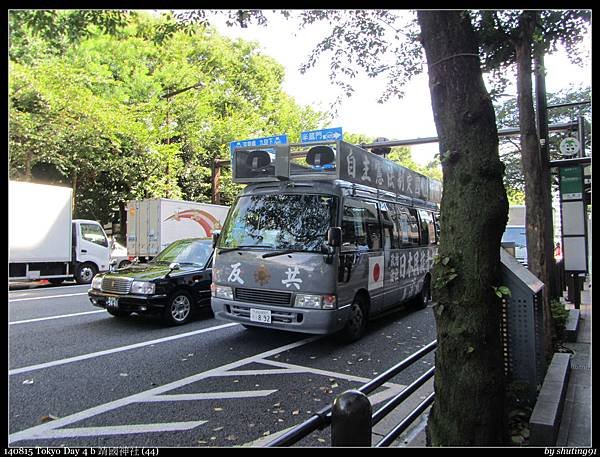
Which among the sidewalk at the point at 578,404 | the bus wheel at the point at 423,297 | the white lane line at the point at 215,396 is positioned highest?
the bus wheel at the point at 423,297

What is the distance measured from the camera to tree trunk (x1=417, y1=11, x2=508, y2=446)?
2.91 m

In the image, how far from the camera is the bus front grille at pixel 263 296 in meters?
5.89

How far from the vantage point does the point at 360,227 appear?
675 centimetres

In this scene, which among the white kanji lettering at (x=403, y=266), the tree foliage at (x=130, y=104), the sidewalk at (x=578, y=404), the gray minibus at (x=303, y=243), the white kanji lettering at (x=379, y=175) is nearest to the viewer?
the sidewalk at (x=578, y=404)

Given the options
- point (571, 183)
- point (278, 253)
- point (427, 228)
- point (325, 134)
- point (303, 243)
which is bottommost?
point (278, 253)

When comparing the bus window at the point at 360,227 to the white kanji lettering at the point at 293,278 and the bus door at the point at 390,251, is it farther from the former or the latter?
the white kanji lettering at the point at 293,278

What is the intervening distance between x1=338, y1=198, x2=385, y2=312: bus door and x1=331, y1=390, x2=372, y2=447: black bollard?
3501 millimetres

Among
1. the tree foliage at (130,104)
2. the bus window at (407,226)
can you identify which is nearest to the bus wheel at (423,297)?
the bus window at (407,226)

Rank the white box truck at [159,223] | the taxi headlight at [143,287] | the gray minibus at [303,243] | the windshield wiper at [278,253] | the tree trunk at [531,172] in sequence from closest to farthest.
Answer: the tree trunk at [531,172]
the gray minibus at [303,243]
the windshield wiper at [278,253]
the taxi headlight at [143,287]
the white box truck at [159,223]

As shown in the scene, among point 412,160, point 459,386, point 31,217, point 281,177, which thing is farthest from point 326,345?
point 412,160

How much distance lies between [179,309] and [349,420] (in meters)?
5.96

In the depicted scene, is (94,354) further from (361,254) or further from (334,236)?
(361,254)

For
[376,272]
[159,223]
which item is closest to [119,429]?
[376,272]

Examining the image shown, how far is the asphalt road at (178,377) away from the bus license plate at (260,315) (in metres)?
0.47
